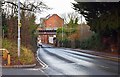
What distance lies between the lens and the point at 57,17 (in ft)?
525

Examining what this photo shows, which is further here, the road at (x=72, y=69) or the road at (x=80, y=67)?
the road at (x=80, y=67)

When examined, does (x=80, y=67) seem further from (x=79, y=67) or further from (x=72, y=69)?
(x=72, y=69)

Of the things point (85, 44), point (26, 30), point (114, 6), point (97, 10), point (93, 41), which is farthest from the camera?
point (85, 44)

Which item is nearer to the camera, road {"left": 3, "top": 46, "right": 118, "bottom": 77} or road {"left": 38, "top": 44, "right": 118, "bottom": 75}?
road {"left": 3, "top": 46, "right": 118, "bottom": 77}

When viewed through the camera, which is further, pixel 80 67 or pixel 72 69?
pixel 80 67

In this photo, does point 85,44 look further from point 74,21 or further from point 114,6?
point 74,21

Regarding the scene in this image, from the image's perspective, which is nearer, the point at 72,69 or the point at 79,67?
the point at 72,69

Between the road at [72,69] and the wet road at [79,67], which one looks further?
the wet road at [79,67]

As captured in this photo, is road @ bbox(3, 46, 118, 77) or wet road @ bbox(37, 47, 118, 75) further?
wet road @ bbox(37, 47, 118, 75)

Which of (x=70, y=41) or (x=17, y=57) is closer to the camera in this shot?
(x=17, y=57)

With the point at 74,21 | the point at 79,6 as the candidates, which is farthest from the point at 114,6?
the point at 74,21

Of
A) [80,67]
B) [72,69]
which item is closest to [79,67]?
[80,67]

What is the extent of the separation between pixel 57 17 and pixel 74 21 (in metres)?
48.2

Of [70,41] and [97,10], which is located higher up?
[97,10]
